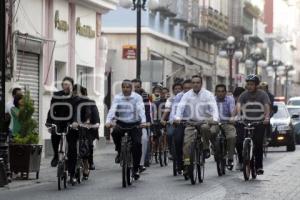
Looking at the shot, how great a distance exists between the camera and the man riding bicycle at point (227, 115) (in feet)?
67.5

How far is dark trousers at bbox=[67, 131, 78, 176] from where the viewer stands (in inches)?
677

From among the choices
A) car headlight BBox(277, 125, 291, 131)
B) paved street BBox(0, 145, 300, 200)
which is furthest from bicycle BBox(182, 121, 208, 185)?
car headlight BBox(277, 125, 291, 131)

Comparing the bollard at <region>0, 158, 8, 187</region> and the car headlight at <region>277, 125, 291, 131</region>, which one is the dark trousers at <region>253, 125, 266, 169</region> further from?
the car headlight at <region>277, 125, 291, 131</region>

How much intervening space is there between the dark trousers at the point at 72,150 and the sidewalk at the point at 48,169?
99 centimetres

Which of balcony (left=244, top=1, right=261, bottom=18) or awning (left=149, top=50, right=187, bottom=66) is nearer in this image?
awning (left=149, top=50, right=187, bottom=66)

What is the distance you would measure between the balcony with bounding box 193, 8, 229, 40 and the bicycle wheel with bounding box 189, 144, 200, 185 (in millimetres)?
34361

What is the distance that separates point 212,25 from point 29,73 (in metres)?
28.9

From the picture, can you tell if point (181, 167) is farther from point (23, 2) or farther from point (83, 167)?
point (23, 2)

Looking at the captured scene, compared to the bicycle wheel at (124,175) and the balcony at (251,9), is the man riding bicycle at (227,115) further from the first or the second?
the balcony at (251,9)

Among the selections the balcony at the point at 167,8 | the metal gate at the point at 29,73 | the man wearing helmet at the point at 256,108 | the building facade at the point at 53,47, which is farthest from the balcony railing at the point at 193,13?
the man wearing helmet at the point at 256,108

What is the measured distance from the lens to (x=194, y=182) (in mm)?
17203

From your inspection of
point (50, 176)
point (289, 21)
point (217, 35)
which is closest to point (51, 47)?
point (50, 176)

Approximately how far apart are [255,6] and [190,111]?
61133 millimetres

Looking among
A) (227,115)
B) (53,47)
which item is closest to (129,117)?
(227,115)
